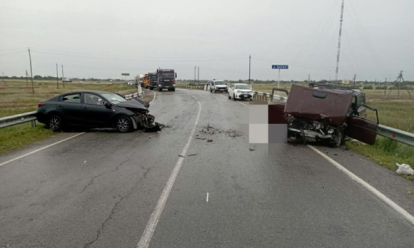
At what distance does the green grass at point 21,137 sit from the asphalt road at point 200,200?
73 cm

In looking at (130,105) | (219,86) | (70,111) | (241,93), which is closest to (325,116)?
(130,105)

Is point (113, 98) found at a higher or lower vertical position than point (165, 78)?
lower

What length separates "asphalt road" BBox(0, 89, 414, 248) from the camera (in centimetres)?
379

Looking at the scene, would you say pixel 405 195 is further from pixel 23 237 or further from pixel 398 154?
pixel 23 237

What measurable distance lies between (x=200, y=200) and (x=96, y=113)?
8004 mm

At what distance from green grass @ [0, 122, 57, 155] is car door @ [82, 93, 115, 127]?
1374mm

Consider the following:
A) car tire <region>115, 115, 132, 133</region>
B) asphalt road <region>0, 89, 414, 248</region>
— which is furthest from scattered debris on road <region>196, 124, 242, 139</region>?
car tire <region>115, 115, 132, 133</region>

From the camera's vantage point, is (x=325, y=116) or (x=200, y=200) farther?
(x=325, y=116)

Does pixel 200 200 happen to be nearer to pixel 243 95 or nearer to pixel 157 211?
pixel 157 211

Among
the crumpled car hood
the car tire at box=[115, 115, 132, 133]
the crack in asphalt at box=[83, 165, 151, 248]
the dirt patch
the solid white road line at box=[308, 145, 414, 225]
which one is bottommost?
the dirt patch

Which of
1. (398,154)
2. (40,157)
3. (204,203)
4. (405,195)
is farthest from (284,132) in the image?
(40,157)

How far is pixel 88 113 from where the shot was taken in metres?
11.7

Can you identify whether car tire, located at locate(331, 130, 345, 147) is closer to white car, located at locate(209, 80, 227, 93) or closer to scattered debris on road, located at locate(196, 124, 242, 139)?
scattered debris on road, located at locate(196, 124, 242, 139)

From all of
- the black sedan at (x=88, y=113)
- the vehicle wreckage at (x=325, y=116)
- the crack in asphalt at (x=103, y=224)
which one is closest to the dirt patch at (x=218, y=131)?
the vehicle wreckage at (x=325, y=116)
